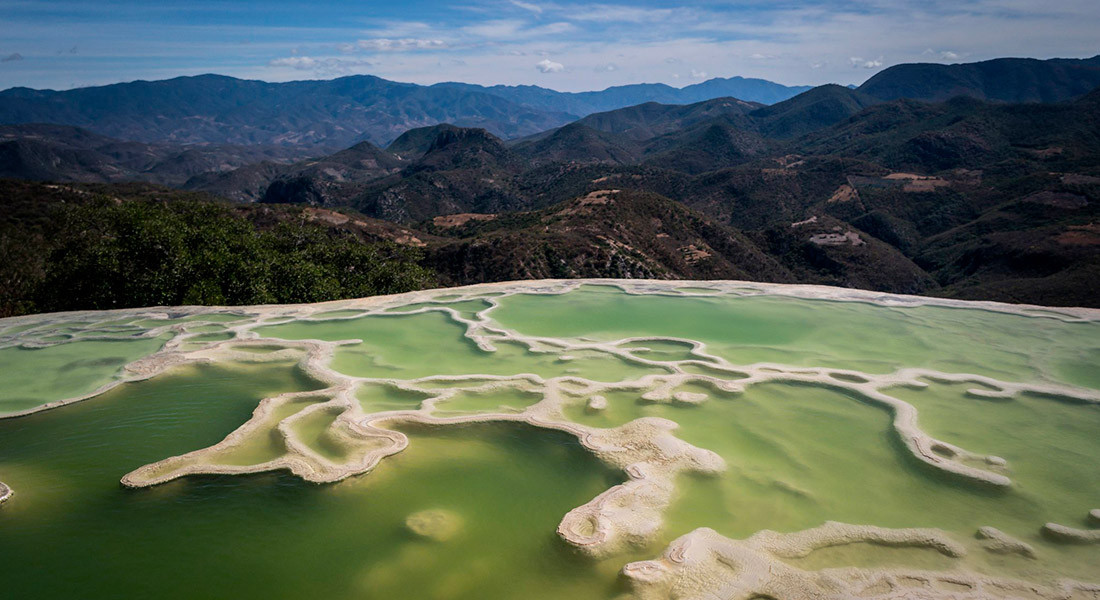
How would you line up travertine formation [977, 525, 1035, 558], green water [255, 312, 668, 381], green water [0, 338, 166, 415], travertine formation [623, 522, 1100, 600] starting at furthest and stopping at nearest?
green water [255, 312, 668, 381], green water [0, 338, 166, 415], travertine formation [977, 525, 1035, 558], travertine formation [623, 522, 1100, 600]

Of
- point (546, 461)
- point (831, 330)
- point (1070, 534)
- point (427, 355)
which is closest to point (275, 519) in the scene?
point (546, 461)

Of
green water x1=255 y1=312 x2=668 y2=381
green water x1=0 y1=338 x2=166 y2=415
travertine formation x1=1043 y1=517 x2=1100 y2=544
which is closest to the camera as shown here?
travertine formation x1=1043 y1=517 x2=1100 y2=544

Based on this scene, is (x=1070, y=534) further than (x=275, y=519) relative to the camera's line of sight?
No

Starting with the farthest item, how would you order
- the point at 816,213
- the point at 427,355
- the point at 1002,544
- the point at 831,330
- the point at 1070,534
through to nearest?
the point at 816,213
the point at 831,330
the point at 427,355
the point at 1070,534
the point at 1002,544

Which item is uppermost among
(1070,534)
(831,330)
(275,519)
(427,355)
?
(831,330)

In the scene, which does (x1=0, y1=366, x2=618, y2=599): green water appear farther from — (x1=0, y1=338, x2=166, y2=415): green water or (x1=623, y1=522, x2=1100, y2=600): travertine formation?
(x1=0, y1=338, x2=166, y2=415): green water

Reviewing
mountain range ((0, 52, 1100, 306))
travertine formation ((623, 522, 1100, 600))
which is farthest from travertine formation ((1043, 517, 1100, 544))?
mountain range ((0, 52, 1100, 306))

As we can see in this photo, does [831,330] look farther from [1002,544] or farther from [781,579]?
[781,579]

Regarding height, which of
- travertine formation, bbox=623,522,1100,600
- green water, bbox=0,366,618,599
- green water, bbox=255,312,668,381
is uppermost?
green water, bbox=255,312,668,381
